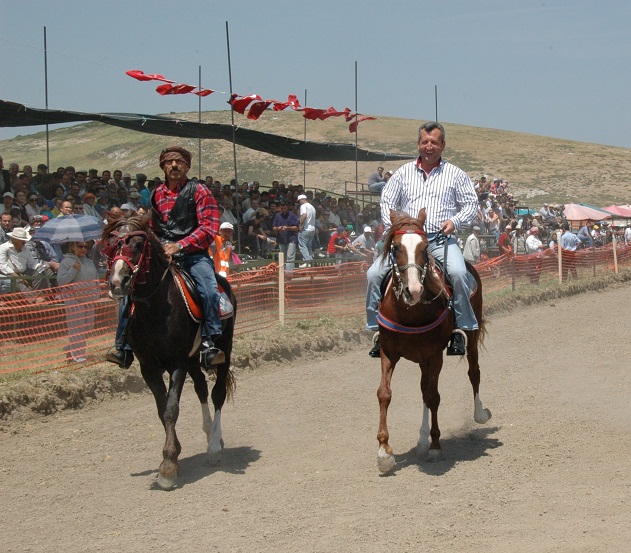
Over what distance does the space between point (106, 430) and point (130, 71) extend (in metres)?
8.94

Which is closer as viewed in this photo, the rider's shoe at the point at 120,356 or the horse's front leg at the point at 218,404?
the rider's shoe at the point at 120,356

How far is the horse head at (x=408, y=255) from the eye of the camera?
7070mm

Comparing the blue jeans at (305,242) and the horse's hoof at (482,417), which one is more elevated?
the blue jeans at (305,242)

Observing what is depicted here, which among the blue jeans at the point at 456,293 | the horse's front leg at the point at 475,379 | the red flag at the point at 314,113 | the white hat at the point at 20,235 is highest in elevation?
the red flag at the point at 314,113

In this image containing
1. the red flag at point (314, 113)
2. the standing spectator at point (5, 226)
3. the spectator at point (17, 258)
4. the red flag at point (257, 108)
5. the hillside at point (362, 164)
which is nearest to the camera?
the spectator at point (17, 258)

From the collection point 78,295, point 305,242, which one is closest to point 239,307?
point 78,295

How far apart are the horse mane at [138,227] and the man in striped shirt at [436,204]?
74.5 inches

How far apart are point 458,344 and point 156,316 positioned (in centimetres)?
263

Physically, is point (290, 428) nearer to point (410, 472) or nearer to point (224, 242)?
point (410, 472)

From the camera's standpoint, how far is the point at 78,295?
1183 cm

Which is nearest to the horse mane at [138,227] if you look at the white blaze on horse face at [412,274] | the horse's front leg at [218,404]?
the horse's front leg at [218,404]

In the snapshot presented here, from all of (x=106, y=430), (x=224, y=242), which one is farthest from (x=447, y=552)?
(x=224, y=242)

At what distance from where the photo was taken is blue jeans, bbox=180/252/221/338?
779cm

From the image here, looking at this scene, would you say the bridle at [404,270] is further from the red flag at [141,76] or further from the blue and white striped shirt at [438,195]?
the red flag at [141,76]
